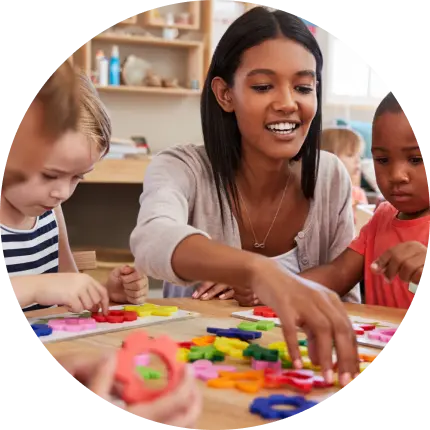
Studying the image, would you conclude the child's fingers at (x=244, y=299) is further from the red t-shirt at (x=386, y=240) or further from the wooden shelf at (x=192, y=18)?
the wooden shelf at (x=192, y=18)

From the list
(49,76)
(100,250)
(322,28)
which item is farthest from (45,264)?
(322,28)

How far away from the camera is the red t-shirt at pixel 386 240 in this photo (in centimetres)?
48

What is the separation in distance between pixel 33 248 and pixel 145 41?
0.21 meters

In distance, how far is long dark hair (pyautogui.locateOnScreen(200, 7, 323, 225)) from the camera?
0.41m

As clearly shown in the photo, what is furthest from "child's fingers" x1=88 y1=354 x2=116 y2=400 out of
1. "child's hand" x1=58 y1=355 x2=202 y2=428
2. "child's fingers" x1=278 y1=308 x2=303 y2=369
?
"child's fingers" x1=278 y1=308 x2=303 y2=369

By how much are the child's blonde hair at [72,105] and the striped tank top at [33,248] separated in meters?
0.08

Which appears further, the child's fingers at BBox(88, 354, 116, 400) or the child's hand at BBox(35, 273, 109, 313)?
the child's hand at BBox(35, 273, 109, 313)

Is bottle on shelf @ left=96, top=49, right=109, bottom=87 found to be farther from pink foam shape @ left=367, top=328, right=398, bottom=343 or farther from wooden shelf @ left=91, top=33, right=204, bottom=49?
pink foam shape @ left=367, top=328, right=398, bottom=343

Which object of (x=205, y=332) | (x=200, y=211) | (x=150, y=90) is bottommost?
(x=205, y=332)

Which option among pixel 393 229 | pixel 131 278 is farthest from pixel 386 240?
pixel 131 278

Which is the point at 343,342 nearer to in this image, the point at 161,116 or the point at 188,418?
the point at 188,418

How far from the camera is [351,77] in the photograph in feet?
1.35

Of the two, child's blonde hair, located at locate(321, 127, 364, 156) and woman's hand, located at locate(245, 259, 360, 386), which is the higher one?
child's blonde hair, located at locate(321, 127, 364, 156)

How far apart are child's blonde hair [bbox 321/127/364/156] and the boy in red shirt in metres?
0.04
